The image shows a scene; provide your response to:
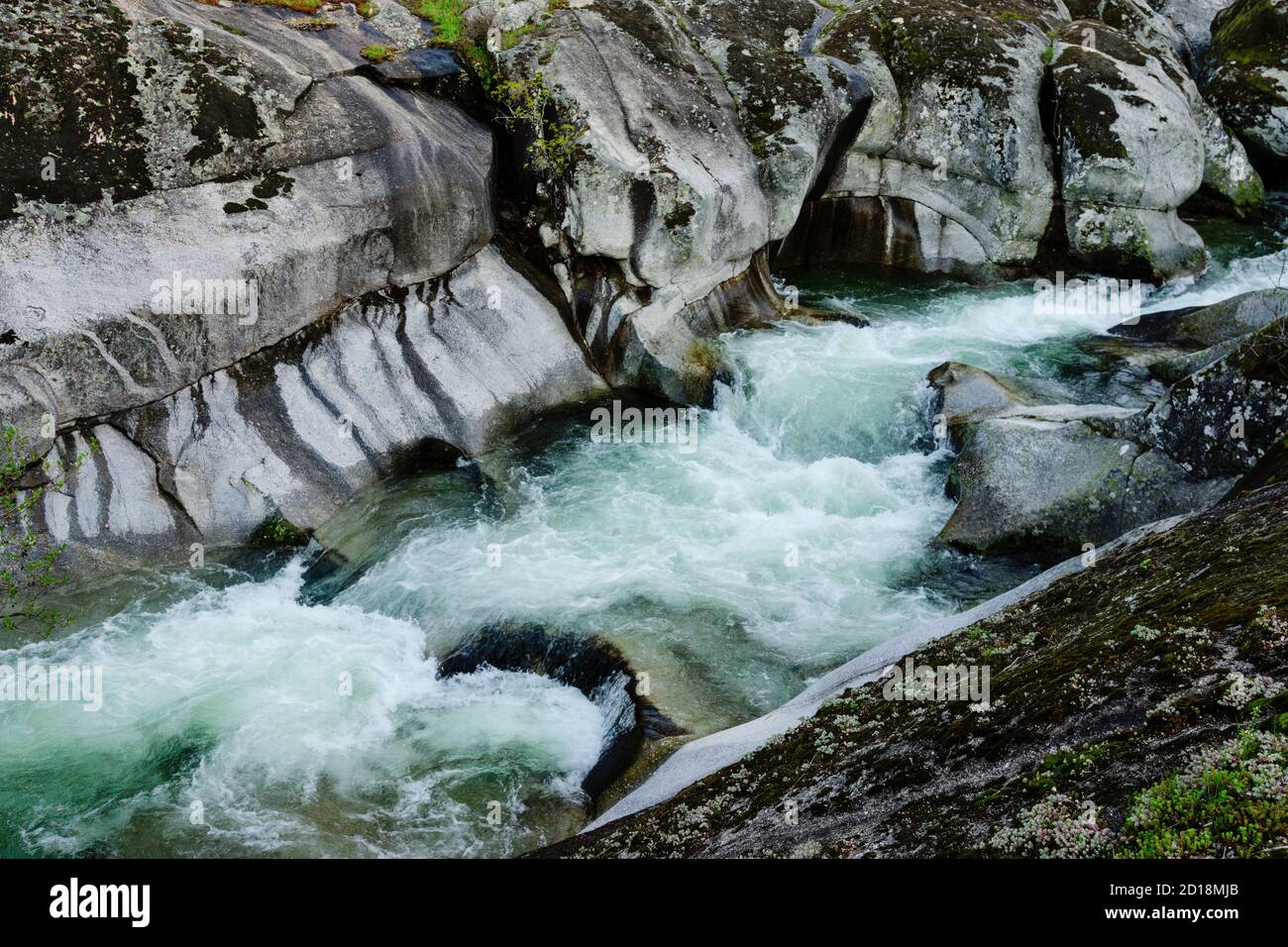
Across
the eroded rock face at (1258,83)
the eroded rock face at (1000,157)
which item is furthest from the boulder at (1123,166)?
the eroded rock face at (1258,83)

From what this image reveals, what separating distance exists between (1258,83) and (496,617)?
30.8 m

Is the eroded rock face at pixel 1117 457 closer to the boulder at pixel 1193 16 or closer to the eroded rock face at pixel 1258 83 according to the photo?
the eroded rock face at pixel 1258 83

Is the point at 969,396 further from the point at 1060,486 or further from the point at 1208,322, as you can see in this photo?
the point at 1208,322

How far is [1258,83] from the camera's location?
32.0m

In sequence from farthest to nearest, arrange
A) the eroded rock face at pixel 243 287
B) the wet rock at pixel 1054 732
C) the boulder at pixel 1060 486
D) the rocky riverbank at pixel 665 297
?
the eroded rock face at pixel 243 287, the boulder at pixel 1060 486, the rocky riverbank at pixel 665 297, the wet rock at pixel 1054 732

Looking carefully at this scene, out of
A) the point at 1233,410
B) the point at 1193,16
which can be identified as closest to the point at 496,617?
the point at 1233,410

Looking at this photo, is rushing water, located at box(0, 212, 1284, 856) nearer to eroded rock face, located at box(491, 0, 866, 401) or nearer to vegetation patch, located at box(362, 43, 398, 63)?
eroded rock face, located at box(491, 0, 866, 401)

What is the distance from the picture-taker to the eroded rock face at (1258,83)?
32.0 metres

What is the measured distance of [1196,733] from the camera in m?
6.65

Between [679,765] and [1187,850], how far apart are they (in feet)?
21.4

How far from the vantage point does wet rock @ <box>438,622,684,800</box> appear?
508 inches

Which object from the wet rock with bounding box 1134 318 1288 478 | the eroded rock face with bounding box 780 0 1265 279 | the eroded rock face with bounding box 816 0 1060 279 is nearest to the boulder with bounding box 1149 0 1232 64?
the eroded rock face with bounding box 780 0 1265 279

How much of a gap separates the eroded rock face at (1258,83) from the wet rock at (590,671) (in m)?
29.8
